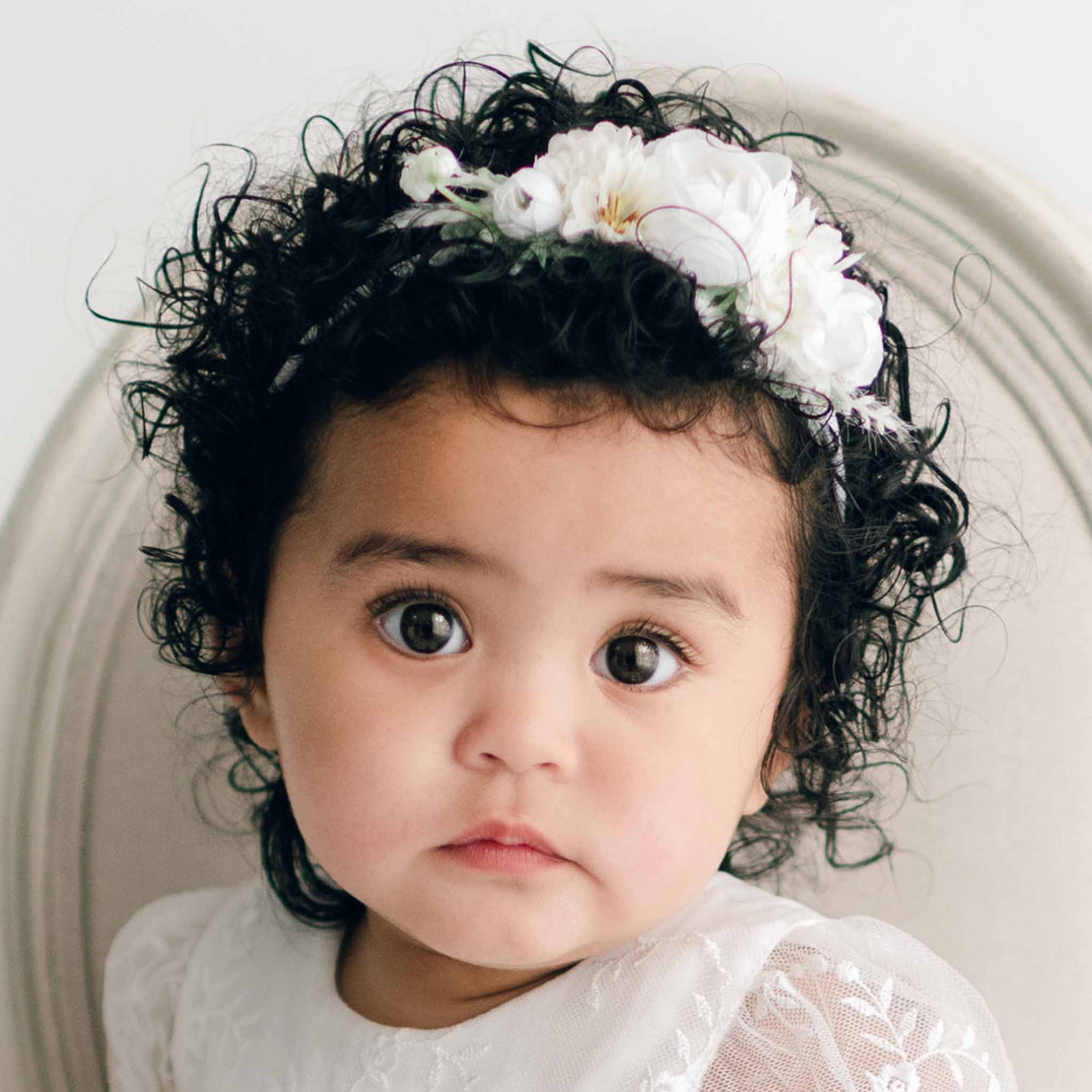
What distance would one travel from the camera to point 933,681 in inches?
43.4

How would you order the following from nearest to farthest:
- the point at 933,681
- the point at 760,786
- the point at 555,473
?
the point at 555,473 < the point at 760,786 < the point at 933,681

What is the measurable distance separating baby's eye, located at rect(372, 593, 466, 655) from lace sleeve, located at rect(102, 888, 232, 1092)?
0.51m

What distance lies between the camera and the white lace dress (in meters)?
0.83

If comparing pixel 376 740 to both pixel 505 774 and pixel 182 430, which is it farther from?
pixel 182 430

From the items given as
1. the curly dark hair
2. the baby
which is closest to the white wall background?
the curly dark hair

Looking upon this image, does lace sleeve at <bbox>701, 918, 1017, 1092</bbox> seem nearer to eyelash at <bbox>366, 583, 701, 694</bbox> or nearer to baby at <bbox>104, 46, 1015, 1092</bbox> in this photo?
baby at <bbox>104, 46, 1015, 1092</bbox>

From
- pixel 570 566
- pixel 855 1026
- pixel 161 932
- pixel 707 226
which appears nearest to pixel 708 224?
pixel 707 226

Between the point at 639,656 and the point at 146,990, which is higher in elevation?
the point at 639,656

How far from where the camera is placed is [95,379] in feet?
3.89

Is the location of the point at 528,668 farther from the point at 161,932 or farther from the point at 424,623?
the point at 161,932

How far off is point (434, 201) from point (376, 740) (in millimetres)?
372

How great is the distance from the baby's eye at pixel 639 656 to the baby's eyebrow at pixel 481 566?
35mm

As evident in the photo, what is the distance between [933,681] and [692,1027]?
399mm

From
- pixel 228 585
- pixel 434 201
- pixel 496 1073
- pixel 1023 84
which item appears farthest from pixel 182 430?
pixel 1023 84
